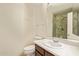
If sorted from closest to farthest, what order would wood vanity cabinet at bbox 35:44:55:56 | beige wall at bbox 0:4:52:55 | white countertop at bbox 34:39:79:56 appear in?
white countertop at bbox 34:39:79:56, wood vanity cabinet at bbox 35:44:55:56, beige wall at bbox 0:4:52:55

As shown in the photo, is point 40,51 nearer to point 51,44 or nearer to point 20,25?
point 51,44

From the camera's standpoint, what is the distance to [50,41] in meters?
2.00

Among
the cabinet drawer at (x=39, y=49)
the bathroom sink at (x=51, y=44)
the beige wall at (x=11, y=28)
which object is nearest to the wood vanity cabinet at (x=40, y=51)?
the cabinet drawer at (x=39, y=49)

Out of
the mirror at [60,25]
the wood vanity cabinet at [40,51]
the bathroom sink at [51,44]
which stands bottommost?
the wood vanity cabinet at [40,51]

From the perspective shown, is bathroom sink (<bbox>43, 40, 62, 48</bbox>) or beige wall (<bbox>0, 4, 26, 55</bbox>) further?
beige wall (<bbox>0, 4, 26, 55</bbox>)

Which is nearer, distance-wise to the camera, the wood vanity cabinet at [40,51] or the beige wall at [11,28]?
the wood vanity cabinet at [40,51]

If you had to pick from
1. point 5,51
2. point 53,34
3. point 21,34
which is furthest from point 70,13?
point 5,51

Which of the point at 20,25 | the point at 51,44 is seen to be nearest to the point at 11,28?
the point at 20,25

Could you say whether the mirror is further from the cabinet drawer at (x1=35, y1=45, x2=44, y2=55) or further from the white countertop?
the cabinet drawer at (x1=35, y1=45, x2=44, y2=55)

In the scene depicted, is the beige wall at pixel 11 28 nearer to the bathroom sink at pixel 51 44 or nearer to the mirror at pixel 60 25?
the bathroom sink at pixel 51 44

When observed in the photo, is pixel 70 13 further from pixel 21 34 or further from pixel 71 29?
pixel 21 34

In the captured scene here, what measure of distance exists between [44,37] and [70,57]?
50 cm

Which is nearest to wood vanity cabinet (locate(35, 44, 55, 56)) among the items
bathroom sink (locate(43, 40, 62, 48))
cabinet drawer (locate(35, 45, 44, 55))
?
cabinet drawer (locate(35, 45, 44, 55))

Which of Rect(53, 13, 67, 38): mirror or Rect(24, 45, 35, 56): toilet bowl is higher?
Rect(53, 13, 67, 38): mirror
